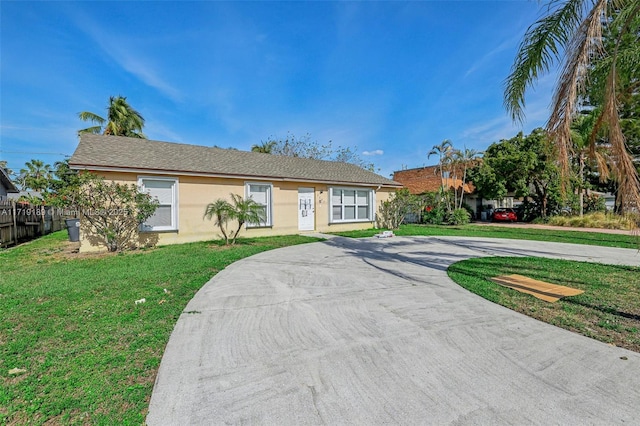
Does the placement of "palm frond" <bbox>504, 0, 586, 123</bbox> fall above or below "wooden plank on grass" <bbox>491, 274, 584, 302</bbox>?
above

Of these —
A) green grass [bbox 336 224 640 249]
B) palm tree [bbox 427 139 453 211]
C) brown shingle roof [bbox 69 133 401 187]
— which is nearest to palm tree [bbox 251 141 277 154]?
brown shingle roof [bbox 69 133 401 187]

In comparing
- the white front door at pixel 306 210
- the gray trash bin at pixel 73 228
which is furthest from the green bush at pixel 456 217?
the gray trash bin at pixel 73 228

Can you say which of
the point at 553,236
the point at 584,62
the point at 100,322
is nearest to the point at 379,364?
the point at 100,322

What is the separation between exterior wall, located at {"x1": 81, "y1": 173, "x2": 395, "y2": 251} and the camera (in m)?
10.5

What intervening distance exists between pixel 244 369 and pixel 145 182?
951 centimetres

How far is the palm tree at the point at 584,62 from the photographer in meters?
3.94

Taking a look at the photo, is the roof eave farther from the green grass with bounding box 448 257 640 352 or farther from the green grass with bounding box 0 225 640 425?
the green grass with bounding box 448 257 640 352

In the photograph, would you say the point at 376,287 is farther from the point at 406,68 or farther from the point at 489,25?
the point at 406,68

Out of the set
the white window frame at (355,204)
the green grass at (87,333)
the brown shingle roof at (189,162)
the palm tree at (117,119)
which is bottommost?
the green grass at (87,333)

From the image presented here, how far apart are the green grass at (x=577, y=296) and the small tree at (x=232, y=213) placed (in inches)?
274

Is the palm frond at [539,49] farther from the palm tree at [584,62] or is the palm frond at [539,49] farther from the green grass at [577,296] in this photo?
the green grass at [577,296]

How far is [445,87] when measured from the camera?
46.7 ft

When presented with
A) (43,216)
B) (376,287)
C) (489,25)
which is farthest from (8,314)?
(43,216)

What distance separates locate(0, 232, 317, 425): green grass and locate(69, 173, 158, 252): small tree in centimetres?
185
